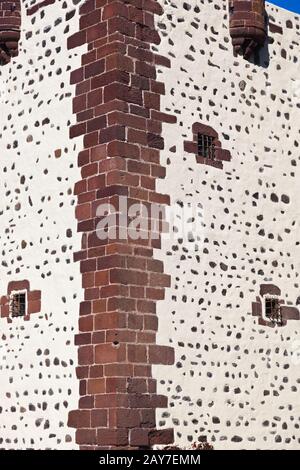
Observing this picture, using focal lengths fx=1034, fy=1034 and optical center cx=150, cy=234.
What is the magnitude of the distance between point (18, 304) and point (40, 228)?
0.99m

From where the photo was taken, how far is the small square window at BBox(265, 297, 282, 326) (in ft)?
41.3

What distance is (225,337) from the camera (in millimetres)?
12031

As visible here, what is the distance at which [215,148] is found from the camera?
12.4m

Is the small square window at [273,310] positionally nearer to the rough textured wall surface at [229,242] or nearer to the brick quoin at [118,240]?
the rough textured wall surface at [229,242]

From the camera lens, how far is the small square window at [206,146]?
12.3 meters

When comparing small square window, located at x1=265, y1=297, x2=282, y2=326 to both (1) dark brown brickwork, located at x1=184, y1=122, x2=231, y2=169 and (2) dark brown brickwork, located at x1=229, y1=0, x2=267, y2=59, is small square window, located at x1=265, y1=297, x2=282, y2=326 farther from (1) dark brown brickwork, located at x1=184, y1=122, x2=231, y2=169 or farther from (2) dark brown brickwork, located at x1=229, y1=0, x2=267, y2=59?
(2) dark brown brickwork, located at x1=229, y1=0, x2=267, y2=59

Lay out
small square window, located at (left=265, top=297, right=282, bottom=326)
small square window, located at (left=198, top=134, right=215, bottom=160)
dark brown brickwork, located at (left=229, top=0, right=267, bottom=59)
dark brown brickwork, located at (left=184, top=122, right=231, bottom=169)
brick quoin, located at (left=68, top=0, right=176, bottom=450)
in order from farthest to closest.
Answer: dark brown brickwork, located at (left=229, top=0, right=267, bottom=59) < small square window, located at (left=265, top=297, right=282, bottom=326) < small square window, located at (left=198, top=134, right=215, bottom=160) < dark brown brickwork, located at (left=184, top=122, right=231, bottom=169) < brick quoin, located at (left=68, top=0, right=176, bottom=450)

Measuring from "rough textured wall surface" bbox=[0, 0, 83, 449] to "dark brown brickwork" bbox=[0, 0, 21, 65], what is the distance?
0.10m

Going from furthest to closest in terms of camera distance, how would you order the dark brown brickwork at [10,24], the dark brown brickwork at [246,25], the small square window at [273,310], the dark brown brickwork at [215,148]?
the dark brown brickwork at [10,24] < the dark brown brickwork at [246,25] < the small square window at [273,310] < the dark brown brickwork at [215,148]

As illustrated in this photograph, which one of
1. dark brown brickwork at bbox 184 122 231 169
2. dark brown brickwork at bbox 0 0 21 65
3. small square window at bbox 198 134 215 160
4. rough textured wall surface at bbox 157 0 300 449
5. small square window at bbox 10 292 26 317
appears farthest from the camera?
dark brown brickwork at bbox 0 0 21 65

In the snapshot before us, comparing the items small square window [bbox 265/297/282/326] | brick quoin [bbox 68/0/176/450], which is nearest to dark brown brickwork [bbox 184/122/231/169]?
brick quoin [bbox 68/0/176/450]

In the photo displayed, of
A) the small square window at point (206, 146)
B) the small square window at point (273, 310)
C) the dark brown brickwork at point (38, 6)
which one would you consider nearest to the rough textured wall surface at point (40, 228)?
the dark brown brickwork at point (38, 6)

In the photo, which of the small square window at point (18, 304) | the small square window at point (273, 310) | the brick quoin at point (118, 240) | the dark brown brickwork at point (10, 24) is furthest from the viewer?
the dark brown brickwork at point (10, 24)

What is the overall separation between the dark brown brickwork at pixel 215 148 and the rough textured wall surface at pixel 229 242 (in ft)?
0.22
